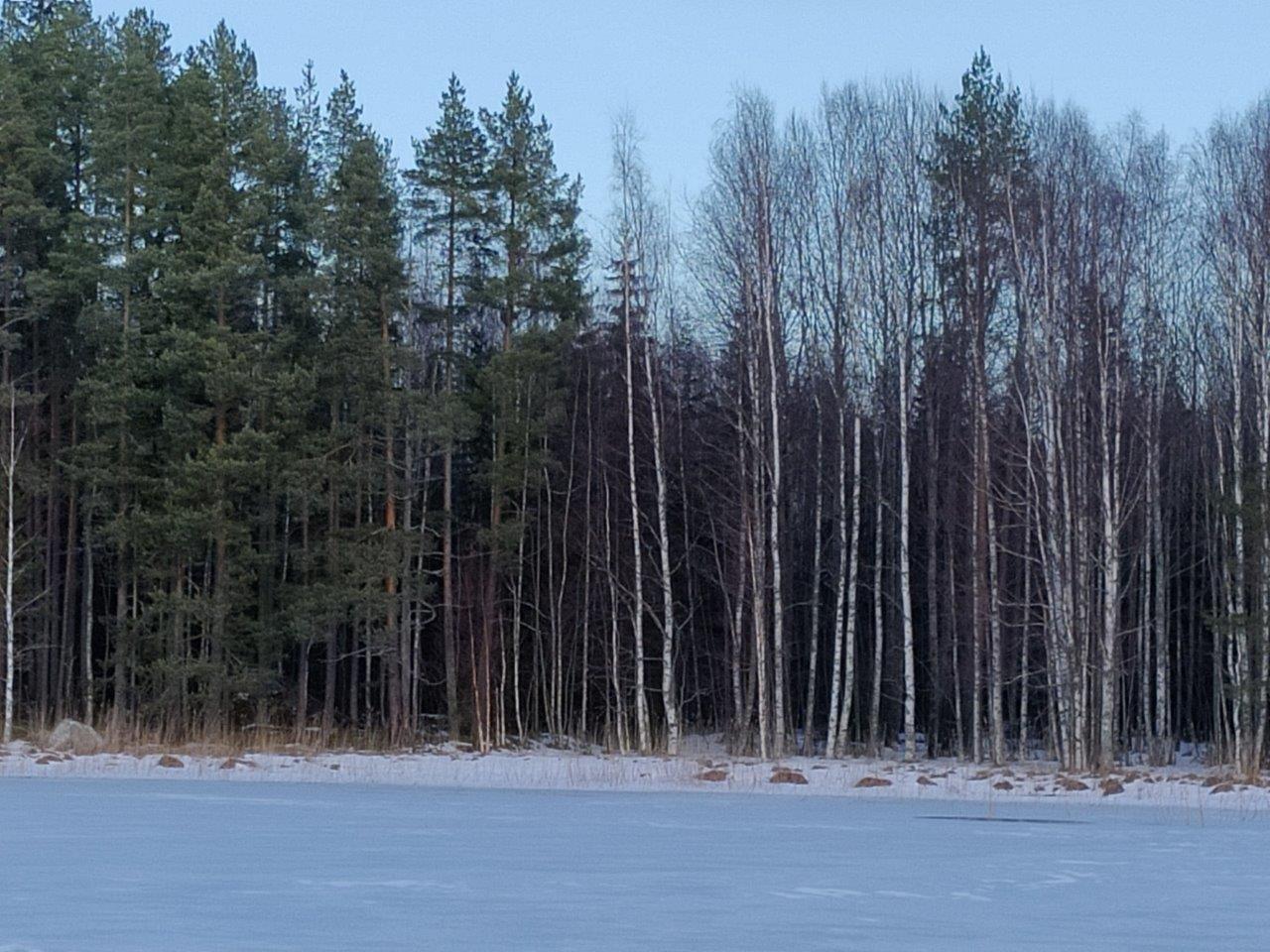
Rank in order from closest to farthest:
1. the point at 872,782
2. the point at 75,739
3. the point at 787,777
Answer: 1. the point at 872,782
2. the point at 787,777
3. the point at 75,739

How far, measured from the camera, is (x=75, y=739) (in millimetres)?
25312

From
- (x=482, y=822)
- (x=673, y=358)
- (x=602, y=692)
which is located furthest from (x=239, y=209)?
(x=482, y=822)

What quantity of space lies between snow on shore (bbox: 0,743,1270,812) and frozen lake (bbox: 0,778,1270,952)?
3.41m

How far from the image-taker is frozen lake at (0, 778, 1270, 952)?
6.54 meters

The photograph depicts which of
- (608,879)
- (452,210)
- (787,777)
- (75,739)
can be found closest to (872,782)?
(787,777)

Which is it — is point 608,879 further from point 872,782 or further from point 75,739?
point 75,739

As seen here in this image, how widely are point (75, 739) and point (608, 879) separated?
18.9 m

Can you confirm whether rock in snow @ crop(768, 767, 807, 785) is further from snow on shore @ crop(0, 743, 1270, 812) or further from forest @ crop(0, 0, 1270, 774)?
forest @ crop(0, 0, 1270, 774)

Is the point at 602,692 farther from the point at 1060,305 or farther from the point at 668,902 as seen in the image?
Result: the point at 668,902

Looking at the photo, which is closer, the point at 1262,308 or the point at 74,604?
the point at 1262,308

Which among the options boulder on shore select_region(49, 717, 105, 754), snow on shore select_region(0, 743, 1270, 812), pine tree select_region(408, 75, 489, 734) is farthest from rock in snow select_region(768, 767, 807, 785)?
pine tree select_region(408, 75, 489, 734)

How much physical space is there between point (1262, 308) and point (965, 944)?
21436 mm

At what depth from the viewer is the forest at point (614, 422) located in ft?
88.0

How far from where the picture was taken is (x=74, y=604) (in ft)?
122
